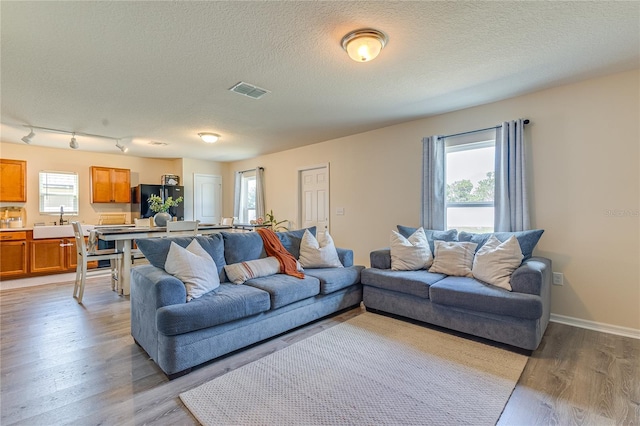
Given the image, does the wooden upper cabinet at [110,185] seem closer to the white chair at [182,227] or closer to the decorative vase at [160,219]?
the decorative vase at [160,219]

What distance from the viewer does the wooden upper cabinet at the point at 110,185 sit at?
247 inches

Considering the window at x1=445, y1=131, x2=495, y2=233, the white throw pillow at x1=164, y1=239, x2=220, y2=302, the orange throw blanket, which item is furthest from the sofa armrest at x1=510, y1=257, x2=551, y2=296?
the white throw pillow at x1=164, y1=239, x2=220, y2=302

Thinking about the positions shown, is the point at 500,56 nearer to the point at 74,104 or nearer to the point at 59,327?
the point at 74,104

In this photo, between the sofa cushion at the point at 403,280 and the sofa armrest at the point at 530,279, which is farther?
the sofa cushion at the point at 403,280

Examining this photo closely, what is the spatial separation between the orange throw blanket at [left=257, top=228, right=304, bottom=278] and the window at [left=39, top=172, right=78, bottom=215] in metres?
5.21

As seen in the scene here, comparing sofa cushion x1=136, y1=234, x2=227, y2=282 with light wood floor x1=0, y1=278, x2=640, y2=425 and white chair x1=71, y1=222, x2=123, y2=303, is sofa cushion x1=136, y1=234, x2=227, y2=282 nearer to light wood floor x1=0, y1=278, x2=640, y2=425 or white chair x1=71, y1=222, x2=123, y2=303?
light wood floor x1=0, y1=278, x2=640, y2=425

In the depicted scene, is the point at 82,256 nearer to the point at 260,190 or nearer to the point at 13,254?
the point at 13,254

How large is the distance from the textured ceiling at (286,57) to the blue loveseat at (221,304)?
5.37ft

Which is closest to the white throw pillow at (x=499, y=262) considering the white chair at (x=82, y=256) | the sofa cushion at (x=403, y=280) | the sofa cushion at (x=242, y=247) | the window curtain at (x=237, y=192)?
the sofa cushion at (x=403, y=280)

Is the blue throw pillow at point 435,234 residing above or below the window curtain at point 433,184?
below

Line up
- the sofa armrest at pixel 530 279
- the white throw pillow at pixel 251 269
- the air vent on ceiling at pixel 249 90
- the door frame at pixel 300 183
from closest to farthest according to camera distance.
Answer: the sofa armrest at pixel 530 279
the white throw pillow at pixel 251 269
the air vent on ceiling at pixel 249 90
the door frame at pixel 300 183

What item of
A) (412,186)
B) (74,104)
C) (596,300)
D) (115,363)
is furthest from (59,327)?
(596,300)

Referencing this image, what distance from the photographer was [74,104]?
11.5 feet

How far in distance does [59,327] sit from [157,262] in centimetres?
141
